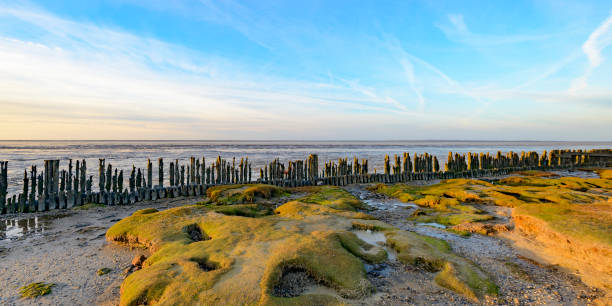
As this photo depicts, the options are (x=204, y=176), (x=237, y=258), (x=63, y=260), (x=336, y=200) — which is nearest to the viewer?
(x=237, y=258)

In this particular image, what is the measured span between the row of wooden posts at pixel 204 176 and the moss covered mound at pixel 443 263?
11624 mm

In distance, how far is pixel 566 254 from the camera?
6367mm

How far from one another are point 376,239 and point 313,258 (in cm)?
240

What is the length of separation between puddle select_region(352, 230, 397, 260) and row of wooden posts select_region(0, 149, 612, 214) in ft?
35.0

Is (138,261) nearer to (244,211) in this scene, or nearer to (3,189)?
(244,211)

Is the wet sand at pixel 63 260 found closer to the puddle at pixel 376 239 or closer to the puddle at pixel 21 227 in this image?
the puddle at pixel 21 227

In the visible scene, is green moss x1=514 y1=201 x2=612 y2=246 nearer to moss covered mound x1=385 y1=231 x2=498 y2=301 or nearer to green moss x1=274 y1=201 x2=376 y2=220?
moss covered mound x1=385 y1=231 x2=498 y2=301

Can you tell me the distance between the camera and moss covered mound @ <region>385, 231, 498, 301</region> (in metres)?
4.79

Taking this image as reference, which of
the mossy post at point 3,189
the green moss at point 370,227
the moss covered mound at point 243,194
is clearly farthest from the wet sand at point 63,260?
the green moss at point 370,227

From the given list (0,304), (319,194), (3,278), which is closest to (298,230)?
(0,304)

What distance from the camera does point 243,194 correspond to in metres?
13.4

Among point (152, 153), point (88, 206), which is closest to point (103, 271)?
point (88, 206)

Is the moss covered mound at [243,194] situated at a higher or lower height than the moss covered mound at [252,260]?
lower

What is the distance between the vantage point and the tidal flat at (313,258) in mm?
4516
